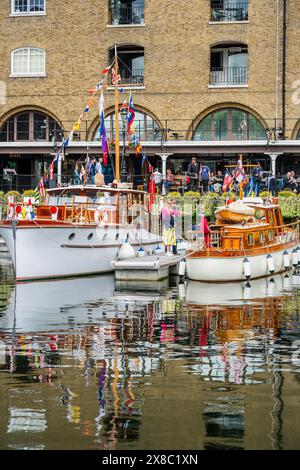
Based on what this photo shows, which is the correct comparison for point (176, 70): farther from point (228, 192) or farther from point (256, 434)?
point (256, 434)

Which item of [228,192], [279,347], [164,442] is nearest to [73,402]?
[164,442]

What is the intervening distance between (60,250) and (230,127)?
21.8 meters

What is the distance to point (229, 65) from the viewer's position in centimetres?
5459

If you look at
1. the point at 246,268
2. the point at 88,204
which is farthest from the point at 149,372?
the point at 88,204

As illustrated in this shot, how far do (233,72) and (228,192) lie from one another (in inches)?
426

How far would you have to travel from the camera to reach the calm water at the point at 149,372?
14117mm

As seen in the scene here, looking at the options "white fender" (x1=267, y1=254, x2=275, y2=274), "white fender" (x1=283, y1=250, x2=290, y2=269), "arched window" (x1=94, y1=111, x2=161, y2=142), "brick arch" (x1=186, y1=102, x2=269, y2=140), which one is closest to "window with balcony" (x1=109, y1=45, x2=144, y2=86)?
"arched window" (x1=94, y1=111, x2=161, y2=142)

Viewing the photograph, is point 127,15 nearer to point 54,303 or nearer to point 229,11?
point 229,11

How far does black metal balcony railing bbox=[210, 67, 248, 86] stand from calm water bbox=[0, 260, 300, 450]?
26.5 metres

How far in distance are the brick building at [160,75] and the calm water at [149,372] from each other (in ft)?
83.3

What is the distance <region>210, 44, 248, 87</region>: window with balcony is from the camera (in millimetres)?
54094

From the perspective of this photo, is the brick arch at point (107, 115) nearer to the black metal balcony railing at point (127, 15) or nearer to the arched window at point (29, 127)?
the arched window at point (29, 127)

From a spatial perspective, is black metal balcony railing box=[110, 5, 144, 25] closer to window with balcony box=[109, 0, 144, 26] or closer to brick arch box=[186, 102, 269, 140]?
window with balcony box=[109, 0, 144, 26]

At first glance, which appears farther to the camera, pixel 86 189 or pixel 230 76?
pixel 230 76
